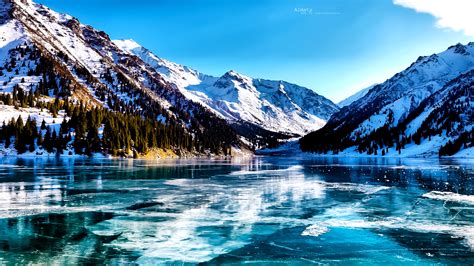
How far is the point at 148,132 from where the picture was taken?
594ft

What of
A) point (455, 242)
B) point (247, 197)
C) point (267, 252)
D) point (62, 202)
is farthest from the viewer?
point (247, 197)

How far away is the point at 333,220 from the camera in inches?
989

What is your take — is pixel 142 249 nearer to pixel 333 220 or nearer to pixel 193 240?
pixel 193 240

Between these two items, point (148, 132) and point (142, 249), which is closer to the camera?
point (142, 249)

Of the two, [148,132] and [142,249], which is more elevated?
[148,132]

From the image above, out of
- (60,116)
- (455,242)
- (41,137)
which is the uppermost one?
(60,116)

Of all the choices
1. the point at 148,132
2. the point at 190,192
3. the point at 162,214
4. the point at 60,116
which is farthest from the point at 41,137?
the point at 162,214

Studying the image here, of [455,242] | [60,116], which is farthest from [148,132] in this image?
[455,242]

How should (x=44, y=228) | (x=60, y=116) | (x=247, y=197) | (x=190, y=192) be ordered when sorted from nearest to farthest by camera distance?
1. (x=44, y=228)
2. (x=247, y=197)
3. (x=190, y=192)
4. (x=60, y=116)

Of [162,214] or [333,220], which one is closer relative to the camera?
[333,220]

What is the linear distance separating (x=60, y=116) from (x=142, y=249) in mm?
173665

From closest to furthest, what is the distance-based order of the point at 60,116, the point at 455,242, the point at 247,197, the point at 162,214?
the point at 455,242 → the point at 162,214 → the point at 247,197 → the point at 60,116

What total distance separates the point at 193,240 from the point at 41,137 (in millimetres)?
140893

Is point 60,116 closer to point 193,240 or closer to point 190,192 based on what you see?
point 190,192
